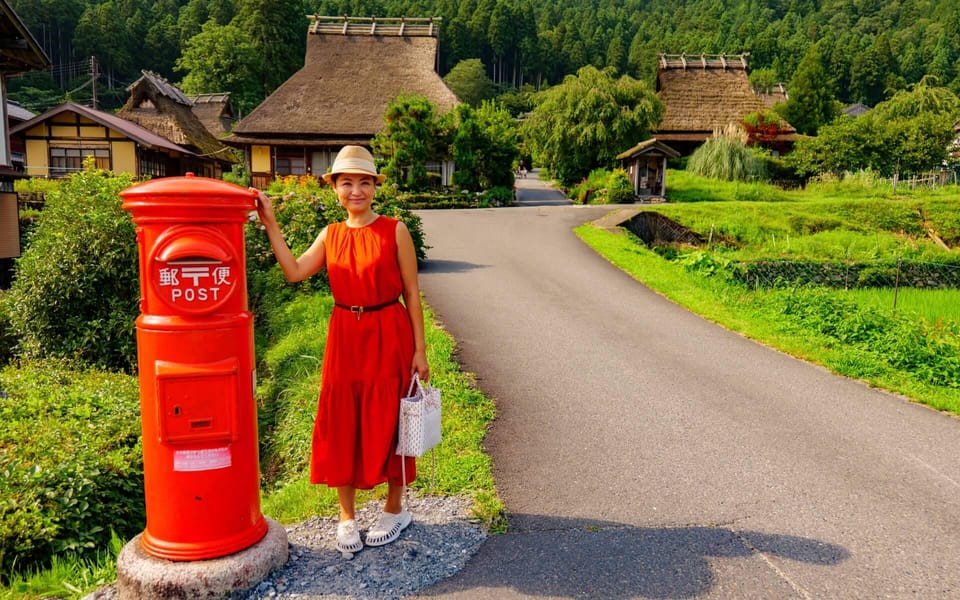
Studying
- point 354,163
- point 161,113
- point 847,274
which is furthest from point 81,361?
point 161,113

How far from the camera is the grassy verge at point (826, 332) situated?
7.49 metres

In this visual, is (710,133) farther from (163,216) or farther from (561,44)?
(561,44)

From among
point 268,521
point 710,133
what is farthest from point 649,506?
point 710,133

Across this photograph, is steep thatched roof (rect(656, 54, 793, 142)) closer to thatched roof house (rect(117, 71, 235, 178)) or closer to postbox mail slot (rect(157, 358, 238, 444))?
thatched roof house (rect(117, 71, 235, 178))

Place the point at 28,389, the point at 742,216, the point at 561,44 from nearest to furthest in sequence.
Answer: the point at 28,389 < the point at 742,216 < the point at 561,44

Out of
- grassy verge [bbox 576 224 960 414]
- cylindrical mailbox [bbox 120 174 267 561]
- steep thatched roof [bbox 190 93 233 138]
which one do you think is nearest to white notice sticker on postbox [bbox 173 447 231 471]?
cylindrical mailbox [bbox 120 174 267 561]

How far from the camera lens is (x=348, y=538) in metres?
3.82

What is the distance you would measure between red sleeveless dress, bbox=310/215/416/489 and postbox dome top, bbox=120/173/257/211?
638 millimetres

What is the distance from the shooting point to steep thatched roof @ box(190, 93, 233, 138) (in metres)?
49.0

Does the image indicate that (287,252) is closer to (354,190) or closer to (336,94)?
(354,190)

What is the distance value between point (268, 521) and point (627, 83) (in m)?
33.4

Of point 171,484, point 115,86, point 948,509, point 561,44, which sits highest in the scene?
point 561,44

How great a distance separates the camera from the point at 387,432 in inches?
148

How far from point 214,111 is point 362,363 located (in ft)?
167
